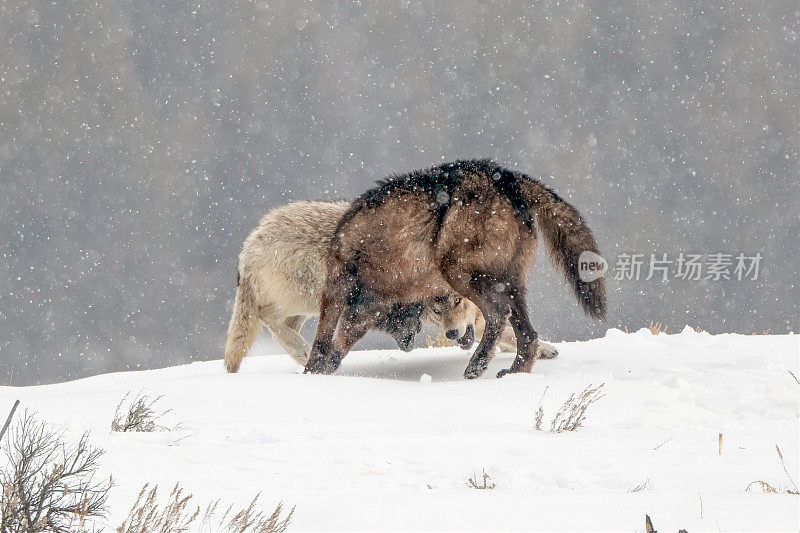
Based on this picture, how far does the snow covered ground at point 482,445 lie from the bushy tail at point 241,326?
79.0 inches

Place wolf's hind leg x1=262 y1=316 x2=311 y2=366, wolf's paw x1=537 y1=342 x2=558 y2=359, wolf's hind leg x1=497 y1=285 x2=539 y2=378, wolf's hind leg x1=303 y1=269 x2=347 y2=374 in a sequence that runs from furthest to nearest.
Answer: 1. wolf's hind leg x1=262 y1=316 x2=311 y2=366
2. wolf's paw x1=537 y1=342 x2=558 y2=359
3. wolf's hind leg x1=303 y1=269 x2=347 y2=374
4. wolf's hind leg x1=497 y1=285 x2=539 y2=378

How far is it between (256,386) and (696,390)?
329 cm

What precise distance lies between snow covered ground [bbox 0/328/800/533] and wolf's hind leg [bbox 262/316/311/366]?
109 inches

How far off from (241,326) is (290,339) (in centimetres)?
81

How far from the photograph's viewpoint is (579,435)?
13.0ft

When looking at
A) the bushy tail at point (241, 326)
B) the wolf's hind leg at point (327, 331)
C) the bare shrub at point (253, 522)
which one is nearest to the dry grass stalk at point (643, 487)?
the bare shrub at point (253, 522)

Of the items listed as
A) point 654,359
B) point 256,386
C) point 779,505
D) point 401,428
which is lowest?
point 654,359

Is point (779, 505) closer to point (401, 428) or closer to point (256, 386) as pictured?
point (401, 428)

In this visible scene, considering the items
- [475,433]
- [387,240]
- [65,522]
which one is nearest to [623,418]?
[475,433]

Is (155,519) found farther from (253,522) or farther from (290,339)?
(290,339)

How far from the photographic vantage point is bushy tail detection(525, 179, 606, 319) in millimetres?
6391

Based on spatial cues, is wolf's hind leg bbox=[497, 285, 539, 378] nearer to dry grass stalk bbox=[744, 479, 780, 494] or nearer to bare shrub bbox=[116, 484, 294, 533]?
dry grass stalk bbox=[744, 479, 780, 494]

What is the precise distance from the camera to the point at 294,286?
8.05m

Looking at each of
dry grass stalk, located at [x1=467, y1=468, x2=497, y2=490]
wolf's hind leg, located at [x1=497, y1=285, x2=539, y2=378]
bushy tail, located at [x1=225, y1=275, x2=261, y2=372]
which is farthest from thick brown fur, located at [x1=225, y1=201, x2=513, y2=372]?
dry grass stalk, located at [x1=467, y1=468, x2=497, y2=490]
